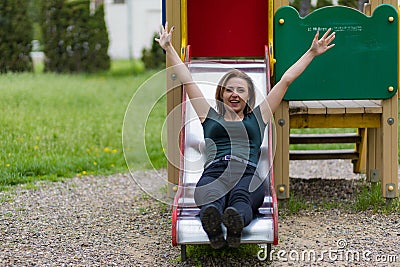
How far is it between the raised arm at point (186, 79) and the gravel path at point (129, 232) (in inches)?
38.2

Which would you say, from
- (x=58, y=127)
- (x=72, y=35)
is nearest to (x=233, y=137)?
(x=58, y=127)

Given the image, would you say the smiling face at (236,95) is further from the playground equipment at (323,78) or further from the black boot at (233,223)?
the black boot at (233,223)

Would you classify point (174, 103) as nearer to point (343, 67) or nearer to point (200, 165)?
point (200, 165)

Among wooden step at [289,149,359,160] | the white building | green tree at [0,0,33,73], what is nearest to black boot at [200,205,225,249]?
wooden step at [289,149,359,160]

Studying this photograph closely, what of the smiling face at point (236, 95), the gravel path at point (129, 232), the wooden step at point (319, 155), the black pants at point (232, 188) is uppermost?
the smiling face at point (236, 95)

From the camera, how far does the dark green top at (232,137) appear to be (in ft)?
15.2

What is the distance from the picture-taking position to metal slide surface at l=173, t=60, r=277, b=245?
413 cm

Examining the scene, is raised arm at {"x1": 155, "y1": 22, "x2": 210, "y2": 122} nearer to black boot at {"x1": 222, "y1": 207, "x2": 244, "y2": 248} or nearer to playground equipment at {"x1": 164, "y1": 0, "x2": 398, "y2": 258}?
playground equipment at {"x1": 164, "y1": 0, "x2": 398, "y2": 258}

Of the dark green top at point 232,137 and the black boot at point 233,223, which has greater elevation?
the dark green top at point 232,137

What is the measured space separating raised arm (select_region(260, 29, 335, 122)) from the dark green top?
178 millimetres

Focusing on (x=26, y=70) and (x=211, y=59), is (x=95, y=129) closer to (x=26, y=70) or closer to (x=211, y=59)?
(x=211, y=59)

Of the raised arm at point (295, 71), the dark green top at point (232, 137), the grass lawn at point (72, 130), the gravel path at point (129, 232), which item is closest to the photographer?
the gravel path at point (129, 232)

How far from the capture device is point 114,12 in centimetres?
2180

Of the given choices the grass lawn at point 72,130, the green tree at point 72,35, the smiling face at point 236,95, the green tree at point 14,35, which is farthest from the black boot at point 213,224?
the green tree at point 72,35
